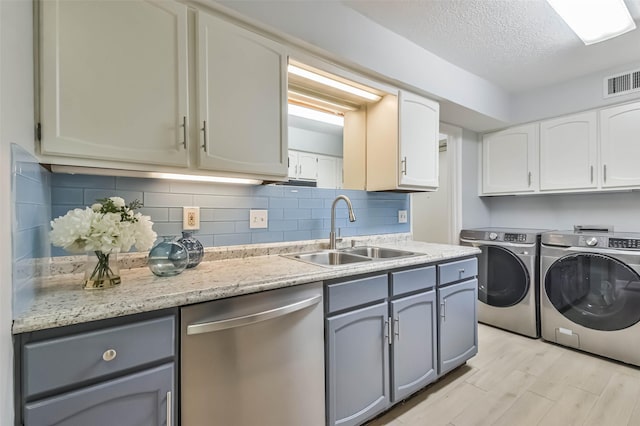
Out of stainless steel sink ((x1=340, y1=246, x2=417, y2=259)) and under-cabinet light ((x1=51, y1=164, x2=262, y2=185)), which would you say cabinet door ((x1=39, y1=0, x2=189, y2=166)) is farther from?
stainless steel sink ((x1=340, y1=246, x2=417, y2=259))

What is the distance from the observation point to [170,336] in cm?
95

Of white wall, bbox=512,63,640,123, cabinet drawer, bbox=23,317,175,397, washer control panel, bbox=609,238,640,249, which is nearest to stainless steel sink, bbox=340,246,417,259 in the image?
cabinet drawer, bbox=23,317,175,397

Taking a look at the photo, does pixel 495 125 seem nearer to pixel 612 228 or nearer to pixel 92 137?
pixel 612 228

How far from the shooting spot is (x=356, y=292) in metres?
1.42

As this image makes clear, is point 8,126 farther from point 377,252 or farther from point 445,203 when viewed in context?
point 445,203

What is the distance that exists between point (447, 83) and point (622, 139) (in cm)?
151

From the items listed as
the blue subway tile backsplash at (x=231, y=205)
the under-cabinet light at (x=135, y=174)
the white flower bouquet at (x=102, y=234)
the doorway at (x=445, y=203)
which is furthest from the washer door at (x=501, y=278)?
the white flower bouquet at (x=102, y=234)

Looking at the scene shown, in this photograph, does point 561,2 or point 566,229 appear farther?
point 566,229

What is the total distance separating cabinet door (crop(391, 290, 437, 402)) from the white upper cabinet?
85cm

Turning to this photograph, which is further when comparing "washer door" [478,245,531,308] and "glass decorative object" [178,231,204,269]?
"washer door" [478,245,531,308]

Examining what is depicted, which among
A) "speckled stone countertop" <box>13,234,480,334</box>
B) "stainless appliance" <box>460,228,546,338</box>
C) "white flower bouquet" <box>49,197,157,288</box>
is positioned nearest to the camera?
"speckled stone countertop" <box>13,234,480,334</box>

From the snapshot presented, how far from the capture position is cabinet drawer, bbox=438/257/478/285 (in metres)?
1.85

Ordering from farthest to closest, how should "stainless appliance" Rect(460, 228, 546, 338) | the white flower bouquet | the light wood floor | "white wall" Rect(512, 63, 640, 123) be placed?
"stainless appliance" Rect(460, 228, 546, 338)
"white wall" Rect(512, 63, 640, 123)
the light wood floor
the white flower bouquet

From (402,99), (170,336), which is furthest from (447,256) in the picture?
(170,336)
